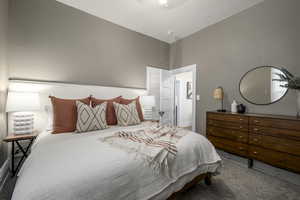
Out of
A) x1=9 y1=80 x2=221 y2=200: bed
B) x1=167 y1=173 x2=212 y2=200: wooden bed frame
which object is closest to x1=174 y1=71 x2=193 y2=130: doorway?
x1=167 y1=173 x2=212 y2=200: wooden bed frame

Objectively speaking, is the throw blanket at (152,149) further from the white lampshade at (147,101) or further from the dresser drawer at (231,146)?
the white lampshade at (147,101)

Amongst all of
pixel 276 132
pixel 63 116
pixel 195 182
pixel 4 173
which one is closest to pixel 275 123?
pixel 276 132

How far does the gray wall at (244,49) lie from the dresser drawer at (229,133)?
60 cm

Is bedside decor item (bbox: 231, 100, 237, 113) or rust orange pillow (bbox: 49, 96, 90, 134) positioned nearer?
rust orange pillow (bbox: 49, 96, 90, 134)

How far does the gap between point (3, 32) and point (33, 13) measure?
0.64 meters

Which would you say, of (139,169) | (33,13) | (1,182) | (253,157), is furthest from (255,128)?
(33,13)

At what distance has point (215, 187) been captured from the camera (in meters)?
1.62

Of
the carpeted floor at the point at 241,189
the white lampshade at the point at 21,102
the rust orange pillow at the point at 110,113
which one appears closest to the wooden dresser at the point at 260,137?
the carpeted floor at the point at 241,189

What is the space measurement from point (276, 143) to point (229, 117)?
674mm

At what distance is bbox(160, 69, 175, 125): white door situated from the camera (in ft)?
13.1

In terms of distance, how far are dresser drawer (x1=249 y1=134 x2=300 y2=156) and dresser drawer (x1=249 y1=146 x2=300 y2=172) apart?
0.06 meters

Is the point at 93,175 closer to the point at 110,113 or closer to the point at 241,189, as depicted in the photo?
the point at 110,113

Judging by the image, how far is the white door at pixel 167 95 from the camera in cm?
399

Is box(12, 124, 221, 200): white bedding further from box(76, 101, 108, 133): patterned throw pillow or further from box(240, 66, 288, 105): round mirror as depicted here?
box(240, 66, 288, 105): round mirror
